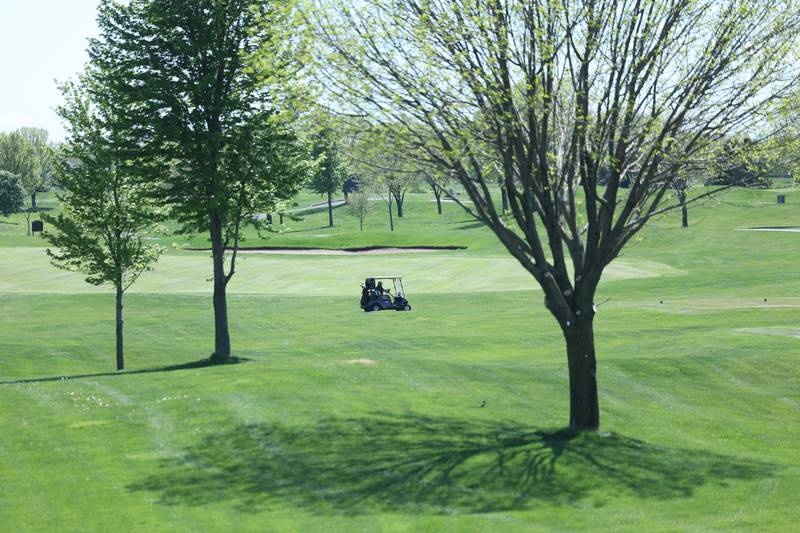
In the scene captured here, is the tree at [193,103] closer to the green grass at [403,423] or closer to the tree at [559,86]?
the green grass at [403,423]

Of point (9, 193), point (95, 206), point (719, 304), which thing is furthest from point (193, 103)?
point (9, 193)

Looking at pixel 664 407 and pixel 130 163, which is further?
pixel 130 163

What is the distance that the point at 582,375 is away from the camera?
21203 millimetres

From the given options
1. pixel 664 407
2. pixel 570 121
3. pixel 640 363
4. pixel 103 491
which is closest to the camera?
pixel 103 491

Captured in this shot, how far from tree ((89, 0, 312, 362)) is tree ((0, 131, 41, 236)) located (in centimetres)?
12512

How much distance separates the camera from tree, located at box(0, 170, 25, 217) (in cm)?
13975

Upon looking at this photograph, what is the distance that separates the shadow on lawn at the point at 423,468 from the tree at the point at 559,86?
3.04m

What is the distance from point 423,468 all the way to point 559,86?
8321mm

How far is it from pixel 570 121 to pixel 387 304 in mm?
30833

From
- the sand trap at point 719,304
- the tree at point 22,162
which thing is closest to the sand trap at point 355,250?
the sand trap at point 719,304

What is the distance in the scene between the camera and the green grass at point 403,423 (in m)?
15.2

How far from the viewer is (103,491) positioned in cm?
1582

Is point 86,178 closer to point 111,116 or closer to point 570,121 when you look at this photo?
point 111,116

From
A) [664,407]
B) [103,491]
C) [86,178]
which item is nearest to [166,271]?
[86,178]
